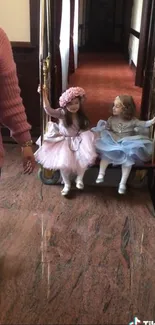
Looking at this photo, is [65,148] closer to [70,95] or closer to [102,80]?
[70,95]

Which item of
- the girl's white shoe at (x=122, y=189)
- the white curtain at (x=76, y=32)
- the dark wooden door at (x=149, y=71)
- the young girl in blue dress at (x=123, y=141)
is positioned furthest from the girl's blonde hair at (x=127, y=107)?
the white curtain at (x=76, y=32)

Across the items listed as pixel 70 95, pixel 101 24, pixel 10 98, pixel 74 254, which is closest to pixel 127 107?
pixel 70 95

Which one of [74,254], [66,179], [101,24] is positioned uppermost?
[101,24]

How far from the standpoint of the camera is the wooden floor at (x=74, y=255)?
165cm

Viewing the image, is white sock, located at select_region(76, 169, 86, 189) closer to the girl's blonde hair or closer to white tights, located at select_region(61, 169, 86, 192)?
white tights, located at select_region(61, 169, 86, 192)

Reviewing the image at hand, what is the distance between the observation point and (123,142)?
258cm

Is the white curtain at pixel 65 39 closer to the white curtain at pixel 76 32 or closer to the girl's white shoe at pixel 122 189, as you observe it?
the white curtain at pixel 76 32

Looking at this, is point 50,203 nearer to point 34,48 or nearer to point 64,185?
point 64,185

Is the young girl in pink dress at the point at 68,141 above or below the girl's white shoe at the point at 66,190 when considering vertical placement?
above

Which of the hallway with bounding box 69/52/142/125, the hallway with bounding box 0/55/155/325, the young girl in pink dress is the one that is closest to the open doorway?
the hallway with bounding box 69/52/142/125

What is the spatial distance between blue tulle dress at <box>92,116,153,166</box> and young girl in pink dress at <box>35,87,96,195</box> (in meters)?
0.09

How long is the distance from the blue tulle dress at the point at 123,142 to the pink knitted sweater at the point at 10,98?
1.14 meters

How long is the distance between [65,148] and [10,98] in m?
1.17

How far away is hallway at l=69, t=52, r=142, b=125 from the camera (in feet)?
10.3
